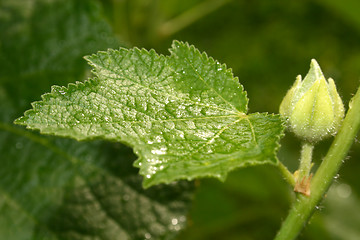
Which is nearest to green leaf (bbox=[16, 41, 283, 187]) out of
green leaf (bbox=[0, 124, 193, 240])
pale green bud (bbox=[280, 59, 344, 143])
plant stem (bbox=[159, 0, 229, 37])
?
pale green bud (bbox=[280, 59, 344, 143])

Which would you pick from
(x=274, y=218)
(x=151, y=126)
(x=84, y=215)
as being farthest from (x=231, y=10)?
(x=151, y=126)

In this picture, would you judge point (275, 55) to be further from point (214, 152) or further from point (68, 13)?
point (214, 152)

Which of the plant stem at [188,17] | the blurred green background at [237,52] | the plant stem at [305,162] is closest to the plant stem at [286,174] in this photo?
the plant stem at [305,162]

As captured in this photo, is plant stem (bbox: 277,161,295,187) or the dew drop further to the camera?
the dew drop

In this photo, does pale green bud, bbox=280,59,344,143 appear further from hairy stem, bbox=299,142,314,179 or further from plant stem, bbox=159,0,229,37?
plant stem, bbox=159,0,229,37

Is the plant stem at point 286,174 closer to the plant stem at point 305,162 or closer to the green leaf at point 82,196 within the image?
the plant stem at point 305,162
